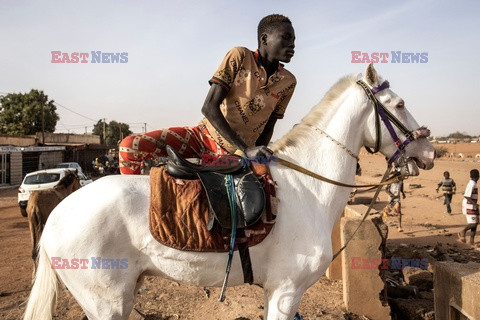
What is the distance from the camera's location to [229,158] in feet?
8.70

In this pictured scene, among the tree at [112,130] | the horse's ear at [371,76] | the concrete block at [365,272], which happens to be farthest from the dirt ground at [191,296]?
the tree at [112,130]

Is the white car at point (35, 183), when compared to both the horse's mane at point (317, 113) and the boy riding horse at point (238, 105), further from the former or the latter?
the horse's mane at point (317, 113)

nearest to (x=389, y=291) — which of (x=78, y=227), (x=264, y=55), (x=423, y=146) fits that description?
(x=423, y=146)

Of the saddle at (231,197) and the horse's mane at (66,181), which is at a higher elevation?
the saddle at (231,197)

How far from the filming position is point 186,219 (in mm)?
2150

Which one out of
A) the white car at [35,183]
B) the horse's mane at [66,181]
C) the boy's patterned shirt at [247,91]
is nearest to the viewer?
the boy's patterned shirt at [247,91]

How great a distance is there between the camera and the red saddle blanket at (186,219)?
2107mm

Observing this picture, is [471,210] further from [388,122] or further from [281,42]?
[281,42]

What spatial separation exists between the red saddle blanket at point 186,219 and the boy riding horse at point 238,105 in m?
0.50

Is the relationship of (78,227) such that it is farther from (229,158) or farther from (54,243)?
(229,158)

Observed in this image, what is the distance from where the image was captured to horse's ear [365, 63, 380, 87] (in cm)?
254

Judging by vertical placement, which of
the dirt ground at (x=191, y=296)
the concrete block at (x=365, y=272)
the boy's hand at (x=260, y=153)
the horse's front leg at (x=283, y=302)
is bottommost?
the dirt ground at (x=191, y=296)

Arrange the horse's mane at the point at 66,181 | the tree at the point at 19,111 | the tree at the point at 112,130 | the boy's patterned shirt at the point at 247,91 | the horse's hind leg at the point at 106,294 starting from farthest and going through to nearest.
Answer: the tree at the point at 112,130
the tree at the point at 19,111
the horse's mane at the point at 66,181
the boy's patterned shirt at the point at 247,91
the horse's hind leg at the point at 106,294

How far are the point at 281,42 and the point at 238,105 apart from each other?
25.4 inches
